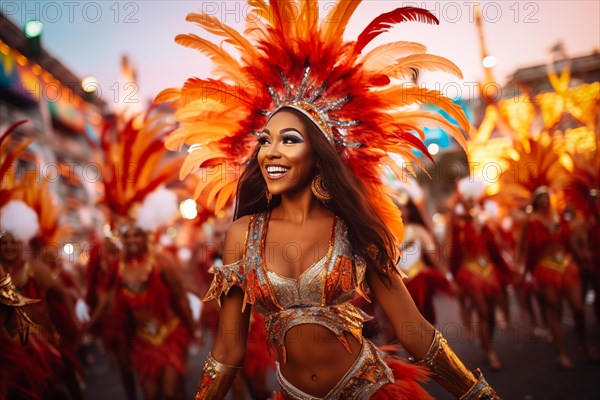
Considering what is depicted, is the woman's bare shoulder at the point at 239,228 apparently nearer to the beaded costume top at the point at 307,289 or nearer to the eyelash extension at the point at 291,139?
the beaded costume top at the point at 307,289

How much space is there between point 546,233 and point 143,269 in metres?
5.39

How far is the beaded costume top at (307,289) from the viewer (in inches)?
94.2

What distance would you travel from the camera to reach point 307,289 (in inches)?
94.3

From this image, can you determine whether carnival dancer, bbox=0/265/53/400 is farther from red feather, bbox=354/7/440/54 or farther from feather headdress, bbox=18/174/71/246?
red feather, bbox=354/7/440/54

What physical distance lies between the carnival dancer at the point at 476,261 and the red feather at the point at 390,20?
18.1 feet

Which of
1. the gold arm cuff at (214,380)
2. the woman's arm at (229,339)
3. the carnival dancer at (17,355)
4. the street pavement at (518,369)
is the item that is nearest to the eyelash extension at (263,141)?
the woman's arm at (229,339)

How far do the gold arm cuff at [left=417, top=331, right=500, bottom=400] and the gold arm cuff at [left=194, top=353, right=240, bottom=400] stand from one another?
0.94 m

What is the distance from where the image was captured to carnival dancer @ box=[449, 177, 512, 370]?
734 centimetres

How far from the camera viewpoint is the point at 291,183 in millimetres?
2514

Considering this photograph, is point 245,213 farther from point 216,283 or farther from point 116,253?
point 116,253

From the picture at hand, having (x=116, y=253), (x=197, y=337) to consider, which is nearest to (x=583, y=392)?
(x=197, y=337)

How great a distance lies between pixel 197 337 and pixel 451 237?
420 cm

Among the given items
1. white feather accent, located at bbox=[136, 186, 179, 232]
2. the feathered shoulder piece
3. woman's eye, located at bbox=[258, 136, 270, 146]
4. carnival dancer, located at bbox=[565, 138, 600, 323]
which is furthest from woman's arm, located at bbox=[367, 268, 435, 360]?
carnival dancer, located at bbox=[565, 138, 600, 323]

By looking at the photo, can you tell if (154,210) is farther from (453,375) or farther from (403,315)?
(453,375)
